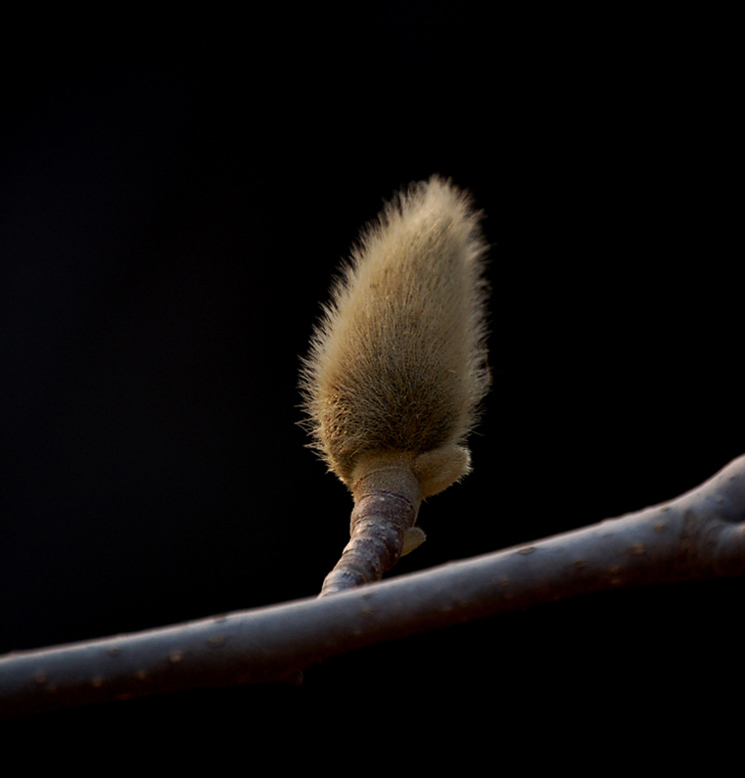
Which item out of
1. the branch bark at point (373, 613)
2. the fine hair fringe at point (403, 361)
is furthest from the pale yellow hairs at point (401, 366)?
the branch bark at point (373, 613)

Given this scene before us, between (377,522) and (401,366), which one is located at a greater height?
(401,366)

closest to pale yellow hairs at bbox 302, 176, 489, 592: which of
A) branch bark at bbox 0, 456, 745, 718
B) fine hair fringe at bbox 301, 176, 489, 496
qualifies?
fine hair fringe at bbox 301, 176, 489, 496

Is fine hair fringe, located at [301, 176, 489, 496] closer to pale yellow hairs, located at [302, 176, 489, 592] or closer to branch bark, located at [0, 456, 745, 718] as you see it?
pale yellow hairs, located at [302, 176, 489, 592]

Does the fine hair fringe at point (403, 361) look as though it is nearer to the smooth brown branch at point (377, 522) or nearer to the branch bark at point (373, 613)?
the smooth brown branch at point (377, 522)

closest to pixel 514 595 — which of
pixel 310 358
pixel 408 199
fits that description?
pixel 310 358

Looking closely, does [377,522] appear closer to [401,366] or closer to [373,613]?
[401,366]

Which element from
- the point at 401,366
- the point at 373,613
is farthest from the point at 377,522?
the point at 373,613

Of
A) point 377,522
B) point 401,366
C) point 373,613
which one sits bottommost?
point 373,613
